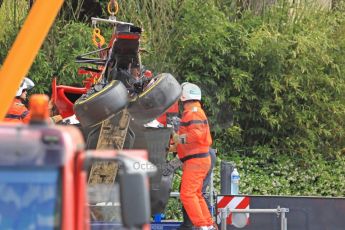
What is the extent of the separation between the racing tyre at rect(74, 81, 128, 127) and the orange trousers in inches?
98.2

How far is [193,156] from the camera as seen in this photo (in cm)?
1116

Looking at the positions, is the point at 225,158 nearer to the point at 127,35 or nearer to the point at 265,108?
the point at 265,108

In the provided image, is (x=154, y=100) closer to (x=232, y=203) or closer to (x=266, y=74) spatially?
(x=232, y=203)

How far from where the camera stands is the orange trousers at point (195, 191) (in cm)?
1077

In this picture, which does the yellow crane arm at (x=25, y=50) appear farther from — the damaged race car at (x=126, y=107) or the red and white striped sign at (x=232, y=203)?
the red and white striped sign at (x=232, y=203)

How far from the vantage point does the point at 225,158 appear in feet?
52.0

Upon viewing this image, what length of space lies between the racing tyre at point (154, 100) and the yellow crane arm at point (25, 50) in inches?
120

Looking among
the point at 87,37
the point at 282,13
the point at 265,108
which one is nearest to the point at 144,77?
the point at 87,37

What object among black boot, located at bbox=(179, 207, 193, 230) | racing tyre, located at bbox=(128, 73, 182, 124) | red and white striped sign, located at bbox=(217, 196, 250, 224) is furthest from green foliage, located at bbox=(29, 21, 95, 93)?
A: racing tyre, located at bbox=(128, 73, 182, 124)

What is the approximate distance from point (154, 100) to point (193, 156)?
2341 millimetres

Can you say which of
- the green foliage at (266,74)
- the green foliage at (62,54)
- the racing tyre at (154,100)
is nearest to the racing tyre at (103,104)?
the racing tyre at (154,100)

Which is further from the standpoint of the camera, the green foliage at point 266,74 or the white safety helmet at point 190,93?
the green foliage at point 266,74

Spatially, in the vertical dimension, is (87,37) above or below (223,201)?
above

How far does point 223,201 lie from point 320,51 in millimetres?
7159
